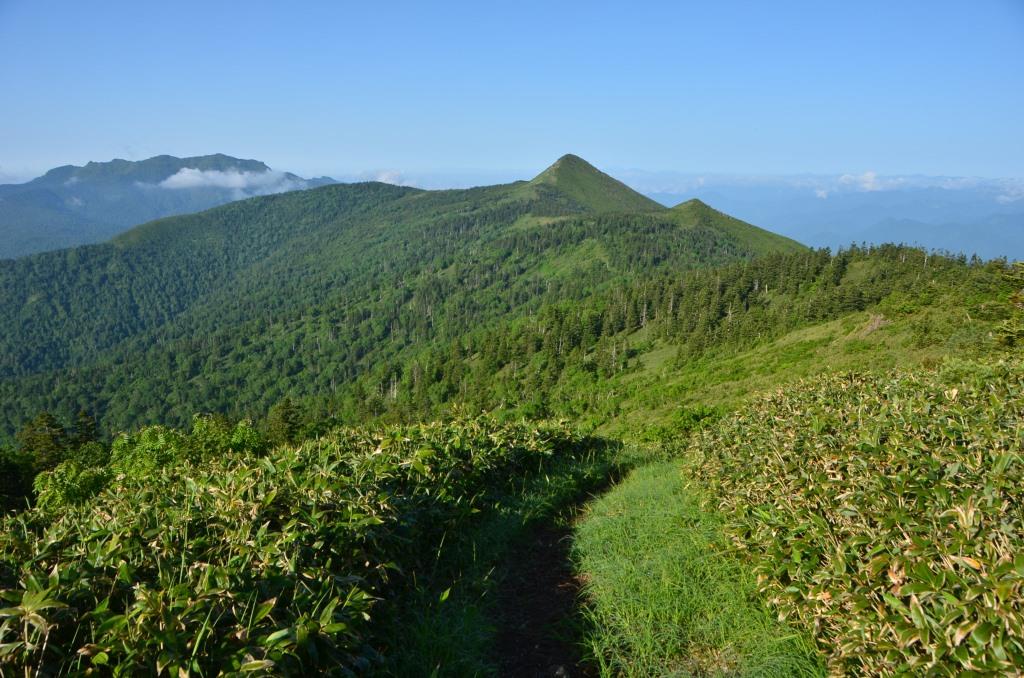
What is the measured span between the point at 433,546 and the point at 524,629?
A: 4.98 feet

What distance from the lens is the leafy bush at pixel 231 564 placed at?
3.26m

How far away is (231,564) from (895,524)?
16.3 feet

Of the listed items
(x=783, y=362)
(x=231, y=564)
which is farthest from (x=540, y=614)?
(x=783, y=362)

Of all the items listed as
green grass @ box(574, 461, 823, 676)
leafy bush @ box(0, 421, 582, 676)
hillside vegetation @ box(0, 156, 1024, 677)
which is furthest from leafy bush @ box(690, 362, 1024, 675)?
leafy bush @ box(0, 421, 582, 676)

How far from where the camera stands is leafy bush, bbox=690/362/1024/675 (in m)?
3.29

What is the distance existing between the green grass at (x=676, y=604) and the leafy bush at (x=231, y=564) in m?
1.93

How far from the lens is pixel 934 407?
662cm

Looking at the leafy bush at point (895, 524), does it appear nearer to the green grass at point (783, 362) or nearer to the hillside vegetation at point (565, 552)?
the hillside vegetation at point (565, 552)

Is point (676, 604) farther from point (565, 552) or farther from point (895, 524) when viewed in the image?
point (565, 552)

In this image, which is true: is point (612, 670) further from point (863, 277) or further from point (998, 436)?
point (863, 277)

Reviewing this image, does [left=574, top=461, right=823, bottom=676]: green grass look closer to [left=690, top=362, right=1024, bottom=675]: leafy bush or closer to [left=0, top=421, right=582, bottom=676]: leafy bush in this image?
[left=690, top=362, right=1024, bottom=675]: leafy bush

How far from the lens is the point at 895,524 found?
13.7ft

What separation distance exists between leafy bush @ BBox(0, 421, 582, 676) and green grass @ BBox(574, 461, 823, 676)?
1934mm

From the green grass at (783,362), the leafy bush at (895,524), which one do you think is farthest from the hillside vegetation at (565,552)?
the green grass at (783,362)
